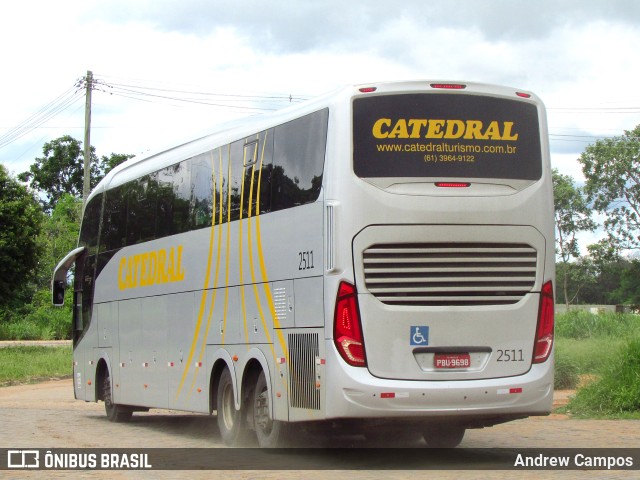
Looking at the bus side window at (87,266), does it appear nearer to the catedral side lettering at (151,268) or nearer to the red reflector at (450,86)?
the catedral side lettering at (151,268)

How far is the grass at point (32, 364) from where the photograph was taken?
104 ft

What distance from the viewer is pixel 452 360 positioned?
1138 centimetres

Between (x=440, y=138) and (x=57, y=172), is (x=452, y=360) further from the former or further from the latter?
(x=57, y=172)

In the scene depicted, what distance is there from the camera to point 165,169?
16969 mm

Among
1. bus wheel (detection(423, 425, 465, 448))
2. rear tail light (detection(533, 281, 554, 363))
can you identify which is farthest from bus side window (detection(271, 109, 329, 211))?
bus wheel (detection(423, 425, 465, 448))

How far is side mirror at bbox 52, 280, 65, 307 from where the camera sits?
20.8 m

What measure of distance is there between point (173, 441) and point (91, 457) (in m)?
2.69

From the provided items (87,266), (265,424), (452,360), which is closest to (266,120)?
(265,424)

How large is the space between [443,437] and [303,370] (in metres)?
2.57

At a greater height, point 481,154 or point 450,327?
point 481,154

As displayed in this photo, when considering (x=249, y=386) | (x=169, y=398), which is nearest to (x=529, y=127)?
(x=249, y=386)

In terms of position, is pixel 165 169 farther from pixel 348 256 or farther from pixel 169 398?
pixel 348 256

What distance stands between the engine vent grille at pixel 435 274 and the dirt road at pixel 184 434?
69.2 inches

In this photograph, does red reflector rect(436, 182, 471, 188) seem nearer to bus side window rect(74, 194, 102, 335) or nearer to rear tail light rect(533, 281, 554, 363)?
rear tail light rect(533, 281, 554, 363)
